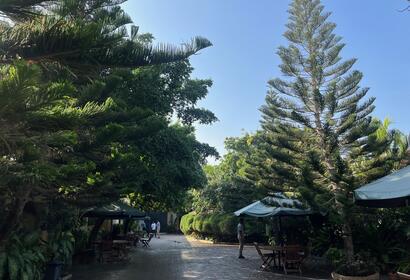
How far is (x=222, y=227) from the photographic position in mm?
25281

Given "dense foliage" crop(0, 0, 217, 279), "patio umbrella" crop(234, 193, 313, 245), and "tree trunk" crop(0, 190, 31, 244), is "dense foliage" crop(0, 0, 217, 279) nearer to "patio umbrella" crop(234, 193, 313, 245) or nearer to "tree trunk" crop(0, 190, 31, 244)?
"tree trunk" crop(0, 190, 31, 244)

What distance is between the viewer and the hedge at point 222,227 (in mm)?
24250

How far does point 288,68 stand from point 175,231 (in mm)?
34304

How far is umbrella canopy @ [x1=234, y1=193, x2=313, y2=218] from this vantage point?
1255 cm

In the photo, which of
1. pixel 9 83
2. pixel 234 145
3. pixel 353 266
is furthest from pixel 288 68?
pixel 234 145

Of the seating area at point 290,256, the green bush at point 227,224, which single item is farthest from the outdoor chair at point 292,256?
the green bush at point 227,224

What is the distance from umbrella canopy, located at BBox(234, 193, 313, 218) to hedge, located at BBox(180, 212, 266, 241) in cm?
1051

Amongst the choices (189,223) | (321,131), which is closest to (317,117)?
(321,131)

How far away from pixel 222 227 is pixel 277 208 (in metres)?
12.9

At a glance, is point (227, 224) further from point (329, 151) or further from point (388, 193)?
point (388, 193)

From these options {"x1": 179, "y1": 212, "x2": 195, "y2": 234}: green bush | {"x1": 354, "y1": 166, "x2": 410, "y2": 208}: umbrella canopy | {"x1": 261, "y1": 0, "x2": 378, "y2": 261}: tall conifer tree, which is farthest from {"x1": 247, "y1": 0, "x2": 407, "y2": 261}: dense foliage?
{"x1": 179, "y1": 212, "x2": 195, "y2": 234}: green bush

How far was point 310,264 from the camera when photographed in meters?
13.2

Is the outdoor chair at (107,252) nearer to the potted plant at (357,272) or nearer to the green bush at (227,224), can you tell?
the potted plant at (357,272)

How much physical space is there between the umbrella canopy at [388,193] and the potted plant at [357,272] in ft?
11.4
